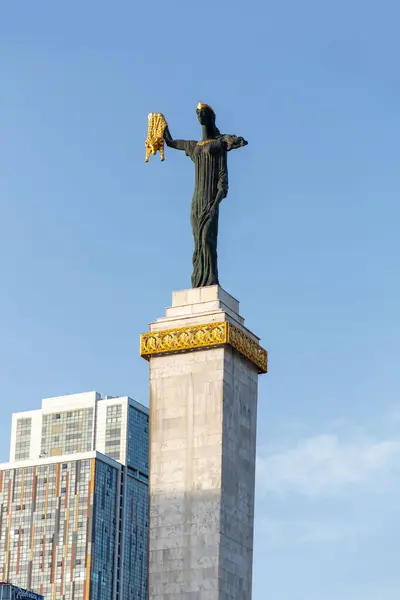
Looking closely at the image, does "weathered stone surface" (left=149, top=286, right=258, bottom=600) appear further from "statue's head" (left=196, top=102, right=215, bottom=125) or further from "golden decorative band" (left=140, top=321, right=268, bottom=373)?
Answer: "statue's head" (left=196, top=102, right=215, bottom=125)

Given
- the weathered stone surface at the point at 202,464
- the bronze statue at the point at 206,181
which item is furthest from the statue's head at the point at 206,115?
the weathered stone surface at the point at 202,464

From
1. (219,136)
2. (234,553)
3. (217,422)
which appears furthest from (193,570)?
(219,136)

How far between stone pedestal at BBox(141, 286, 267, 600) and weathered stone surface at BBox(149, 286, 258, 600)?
31 millimetres

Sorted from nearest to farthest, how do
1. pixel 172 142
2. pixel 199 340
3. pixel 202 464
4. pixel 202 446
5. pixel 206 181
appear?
pixel 202 464
pixel 202 446
pixel 199 340
pixel 206 181
pixel 172 142

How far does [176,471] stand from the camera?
4659cm

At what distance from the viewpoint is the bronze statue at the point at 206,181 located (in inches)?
1933

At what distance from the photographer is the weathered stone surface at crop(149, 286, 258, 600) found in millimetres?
45312

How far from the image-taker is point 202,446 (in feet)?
152

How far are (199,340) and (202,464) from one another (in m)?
3.88

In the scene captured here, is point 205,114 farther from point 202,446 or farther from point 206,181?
point 202,446

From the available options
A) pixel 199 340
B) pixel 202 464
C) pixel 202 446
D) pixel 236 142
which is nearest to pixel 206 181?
pixel 236 142

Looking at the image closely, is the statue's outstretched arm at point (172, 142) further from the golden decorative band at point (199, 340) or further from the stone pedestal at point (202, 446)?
the golden decorative band at point (199, 340)

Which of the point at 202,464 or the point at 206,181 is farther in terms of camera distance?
the point at 206,181

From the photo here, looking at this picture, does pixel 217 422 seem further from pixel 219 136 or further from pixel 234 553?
pixel 219 136
